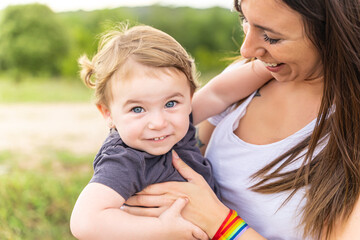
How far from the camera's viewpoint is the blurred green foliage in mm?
8961

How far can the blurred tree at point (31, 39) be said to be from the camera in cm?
884

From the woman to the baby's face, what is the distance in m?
0.17

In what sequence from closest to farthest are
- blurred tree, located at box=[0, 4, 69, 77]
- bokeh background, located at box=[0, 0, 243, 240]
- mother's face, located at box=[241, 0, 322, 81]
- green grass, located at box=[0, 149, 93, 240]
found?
mother's face, located at box=[241, 0, 322, 81] < green grass, located at box=[0, 149, 93, 240] < bokeh background, located at box=[0, 0, 243, 240] < blurred tree, located at box=[0, 4, 69, 77]

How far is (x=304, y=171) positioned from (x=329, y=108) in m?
0.25

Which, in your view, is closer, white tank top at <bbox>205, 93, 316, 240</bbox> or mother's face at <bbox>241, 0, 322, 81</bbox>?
mother's face at <bbox>241, 0, 322, 81</bbox>

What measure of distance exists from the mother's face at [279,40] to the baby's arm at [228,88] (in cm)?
27

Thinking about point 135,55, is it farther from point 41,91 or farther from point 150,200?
point 41,91

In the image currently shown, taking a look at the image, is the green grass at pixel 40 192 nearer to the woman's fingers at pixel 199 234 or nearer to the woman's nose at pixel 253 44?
the woman's fingers at pixel 199 234

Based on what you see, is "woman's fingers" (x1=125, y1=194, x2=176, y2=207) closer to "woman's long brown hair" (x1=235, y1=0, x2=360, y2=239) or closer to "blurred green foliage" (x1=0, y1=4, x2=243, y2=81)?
"woman's long brown hair" (x1=235, y1=0, x2=360, y2=239)

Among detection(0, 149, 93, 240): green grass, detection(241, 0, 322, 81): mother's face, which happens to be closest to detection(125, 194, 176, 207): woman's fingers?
detection(241, 0, 322, 81): mother's face

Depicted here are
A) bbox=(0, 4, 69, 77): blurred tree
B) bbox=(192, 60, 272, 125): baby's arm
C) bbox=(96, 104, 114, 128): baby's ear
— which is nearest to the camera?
bbox=(96, 104, 114, 128): baby's ear

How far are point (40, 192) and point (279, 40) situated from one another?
2971 mm

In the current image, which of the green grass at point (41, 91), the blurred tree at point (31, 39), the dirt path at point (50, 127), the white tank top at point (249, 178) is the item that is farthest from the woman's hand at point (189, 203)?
the blurred tree at point (31, 39)

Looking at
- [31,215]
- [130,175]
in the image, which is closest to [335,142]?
[130,175]
